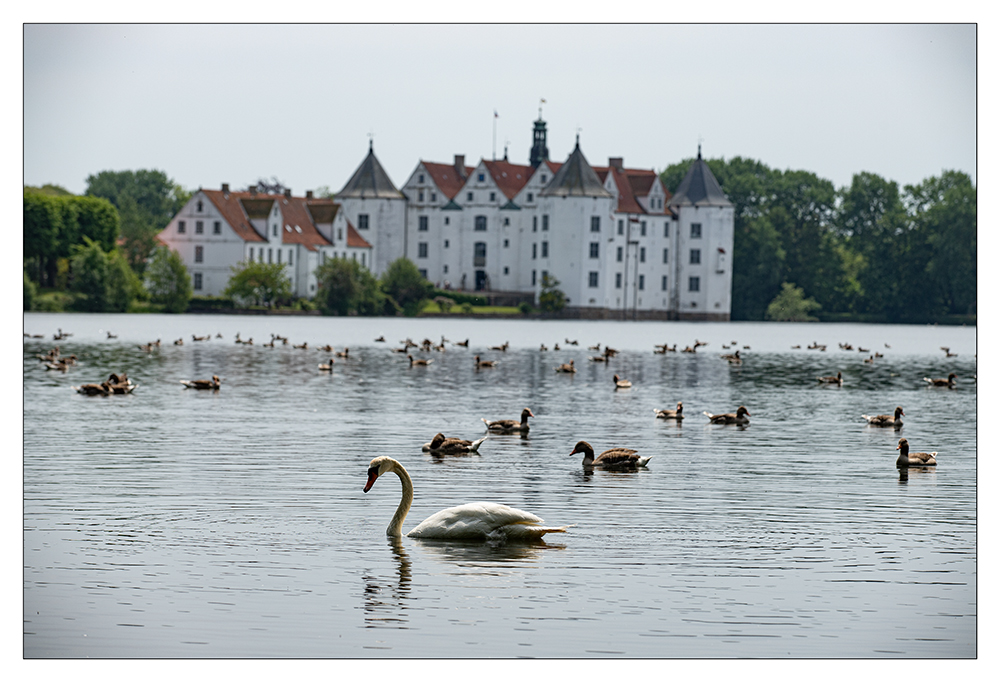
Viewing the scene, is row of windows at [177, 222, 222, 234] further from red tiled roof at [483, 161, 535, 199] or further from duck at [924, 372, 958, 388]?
duck at [924, 372, 958, 388]

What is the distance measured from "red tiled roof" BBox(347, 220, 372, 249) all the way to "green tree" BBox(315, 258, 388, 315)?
12.9 meters

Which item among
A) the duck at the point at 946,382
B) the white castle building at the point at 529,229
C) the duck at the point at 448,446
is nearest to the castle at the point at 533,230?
the white castle building at the point at 529,229

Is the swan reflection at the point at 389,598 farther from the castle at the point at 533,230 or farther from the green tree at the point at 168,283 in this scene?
the castle at the point at 533,230

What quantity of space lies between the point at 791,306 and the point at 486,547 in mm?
132906

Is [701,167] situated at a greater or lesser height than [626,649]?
greater

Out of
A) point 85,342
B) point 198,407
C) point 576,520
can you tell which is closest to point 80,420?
point 198,407

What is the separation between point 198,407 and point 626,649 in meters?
22.9

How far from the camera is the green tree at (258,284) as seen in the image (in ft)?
400

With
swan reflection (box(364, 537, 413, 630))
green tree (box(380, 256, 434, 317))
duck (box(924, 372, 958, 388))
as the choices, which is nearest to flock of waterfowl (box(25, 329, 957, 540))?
swan reflection (box(364, 537, 413, 630))

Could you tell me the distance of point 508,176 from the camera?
471ft

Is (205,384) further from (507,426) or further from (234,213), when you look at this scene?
(234,213)

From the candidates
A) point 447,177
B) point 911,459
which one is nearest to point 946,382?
point 911,459

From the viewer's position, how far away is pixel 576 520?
16906 millimetres

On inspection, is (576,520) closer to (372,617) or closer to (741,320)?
(372,617)
